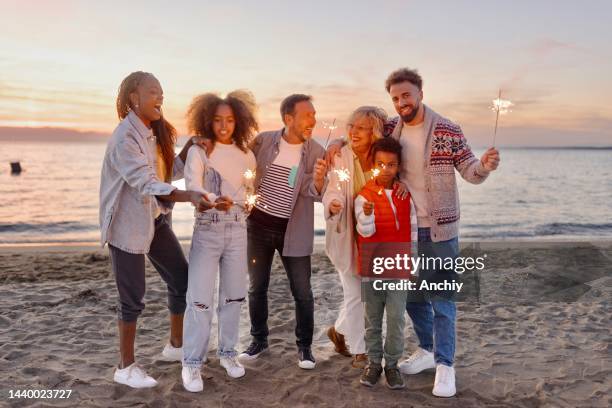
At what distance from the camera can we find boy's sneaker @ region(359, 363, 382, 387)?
4105 millimetres

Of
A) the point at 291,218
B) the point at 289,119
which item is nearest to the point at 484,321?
the point at 291,218

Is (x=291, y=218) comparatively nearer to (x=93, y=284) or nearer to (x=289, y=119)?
(x=289, y=119)

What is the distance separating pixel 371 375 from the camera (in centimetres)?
412

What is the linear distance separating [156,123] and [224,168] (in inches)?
25.5

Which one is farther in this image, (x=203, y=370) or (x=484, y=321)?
(x=484, y=321)

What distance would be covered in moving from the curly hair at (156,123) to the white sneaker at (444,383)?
266 centimetres

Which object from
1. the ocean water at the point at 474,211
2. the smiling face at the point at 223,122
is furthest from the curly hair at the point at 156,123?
the ocean water at the point at 474,211

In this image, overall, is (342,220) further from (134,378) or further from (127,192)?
(134,378)

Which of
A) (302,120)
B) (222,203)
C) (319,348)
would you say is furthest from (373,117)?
(319,348)

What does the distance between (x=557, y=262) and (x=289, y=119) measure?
22.5ft

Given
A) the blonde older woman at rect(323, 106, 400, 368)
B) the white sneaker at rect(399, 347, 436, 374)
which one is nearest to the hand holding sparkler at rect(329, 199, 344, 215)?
the blonde older woman at rect(323, 106, 400, 368)

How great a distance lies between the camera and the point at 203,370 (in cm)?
443

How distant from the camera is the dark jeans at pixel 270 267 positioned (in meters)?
4.38

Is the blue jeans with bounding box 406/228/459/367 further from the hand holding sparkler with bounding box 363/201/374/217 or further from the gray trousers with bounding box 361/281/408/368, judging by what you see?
the hand holding sparkler with bounding box 363/201/374/217
